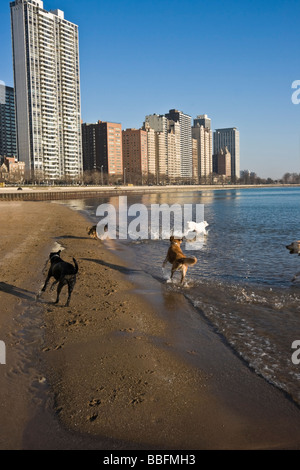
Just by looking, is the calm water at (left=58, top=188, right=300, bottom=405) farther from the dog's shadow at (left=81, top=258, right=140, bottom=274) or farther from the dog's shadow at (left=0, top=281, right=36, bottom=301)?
the dog's shadow at (left=0, top=281, right=36, bottom=301)

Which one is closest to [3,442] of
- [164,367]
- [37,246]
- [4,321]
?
[164,367]

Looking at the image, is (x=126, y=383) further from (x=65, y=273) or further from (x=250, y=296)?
(x=250, y=296)

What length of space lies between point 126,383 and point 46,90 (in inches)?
6400

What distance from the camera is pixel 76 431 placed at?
370 centimetres

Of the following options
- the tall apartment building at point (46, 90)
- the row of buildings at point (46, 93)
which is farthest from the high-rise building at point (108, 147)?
the tall apartment building at point (46, 90)

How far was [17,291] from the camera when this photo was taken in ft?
27.9

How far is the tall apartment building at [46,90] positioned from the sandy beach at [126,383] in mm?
136877

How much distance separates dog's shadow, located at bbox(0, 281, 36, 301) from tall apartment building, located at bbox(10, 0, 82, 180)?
134m

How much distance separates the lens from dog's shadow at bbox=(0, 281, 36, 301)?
8.09 m

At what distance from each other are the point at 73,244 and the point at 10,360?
11102 mm

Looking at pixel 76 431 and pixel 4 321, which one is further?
pixel 4 321

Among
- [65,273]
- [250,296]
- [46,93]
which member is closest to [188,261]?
[250,296]

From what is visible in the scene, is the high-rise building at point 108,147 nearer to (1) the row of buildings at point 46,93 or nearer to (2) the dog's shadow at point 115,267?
(1) the row of buildings at point 46,93

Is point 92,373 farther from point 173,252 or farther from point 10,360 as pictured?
point 173,252
